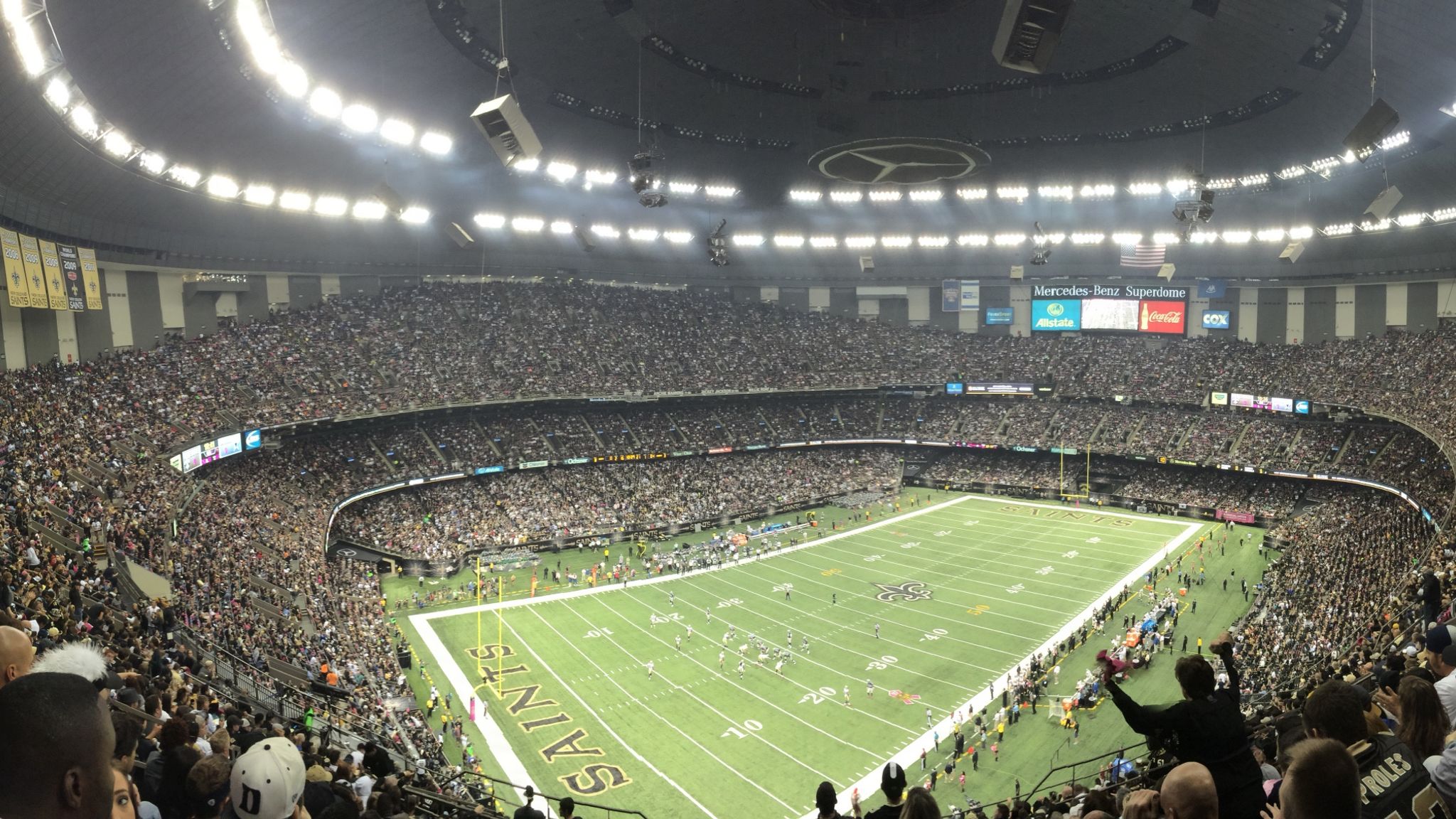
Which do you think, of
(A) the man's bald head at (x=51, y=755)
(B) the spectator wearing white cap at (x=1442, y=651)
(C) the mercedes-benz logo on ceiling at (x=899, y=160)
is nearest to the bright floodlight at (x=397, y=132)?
(C) the mercedes-benz logo on ceiling at (x=899, y=160)

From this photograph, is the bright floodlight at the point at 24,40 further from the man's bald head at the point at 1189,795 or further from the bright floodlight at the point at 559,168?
the bright floodlight at the point at 559,168

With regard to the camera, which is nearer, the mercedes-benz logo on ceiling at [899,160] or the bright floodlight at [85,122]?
the bright floodlight at [85,122]

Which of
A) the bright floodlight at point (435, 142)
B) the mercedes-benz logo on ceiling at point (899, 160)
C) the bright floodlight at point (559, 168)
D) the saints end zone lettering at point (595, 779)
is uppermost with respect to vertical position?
the bright floodlight at point (559, 168)

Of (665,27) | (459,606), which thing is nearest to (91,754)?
(665,27)

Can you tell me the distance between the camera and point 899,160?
1467 inches

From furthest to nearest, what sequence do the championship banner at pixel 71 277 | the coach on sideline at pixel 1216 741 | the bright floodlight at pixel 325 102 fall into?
the championship banner at pixel 71 277 < the bright floodlight at pixel 325 102 < the coach on sideline at pixel 1216 741

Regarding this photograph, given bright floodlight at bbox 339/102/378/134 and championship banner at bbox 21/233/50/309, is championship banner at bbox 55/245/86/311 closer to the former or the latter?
championship banner at bbox 21/233/50/309

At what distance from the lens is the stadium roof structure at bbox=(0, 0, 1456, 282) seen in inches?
1031

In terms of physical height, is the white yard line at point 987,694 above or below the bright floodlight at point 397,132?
below

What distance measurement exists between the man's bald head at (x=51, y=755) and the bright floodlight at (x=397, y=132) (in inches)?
1519

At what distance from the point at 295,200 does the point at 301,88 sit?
16266 millimetres

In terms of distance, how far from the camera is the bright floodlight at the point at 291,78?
28.5 m

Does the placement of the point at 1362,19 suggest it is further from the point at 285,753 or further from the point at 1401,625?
the point at 285,753

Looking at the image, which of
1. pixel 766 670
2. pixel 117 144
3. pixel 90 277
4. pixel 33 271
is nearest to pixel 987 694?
pixel 766 670
